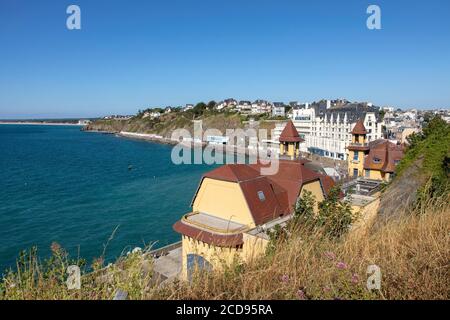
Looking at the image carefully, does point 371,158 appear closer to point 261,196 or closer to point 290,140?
point 290,140

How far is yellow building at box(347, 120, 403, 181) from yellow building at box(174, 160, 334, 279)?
Result: 645 inches

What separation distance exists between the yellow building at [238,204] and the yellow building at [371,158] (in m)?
16.4

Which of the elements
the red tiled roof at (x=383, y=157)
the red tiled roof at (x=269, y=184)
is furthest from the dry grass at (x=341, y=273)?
the red tiled roof at (x=383, y=157)

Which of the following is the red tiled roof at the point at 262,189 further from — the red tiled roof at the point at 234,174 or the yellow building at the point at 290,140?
the yellow building at the point at 290,140

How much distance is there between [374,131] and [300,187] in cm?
4549

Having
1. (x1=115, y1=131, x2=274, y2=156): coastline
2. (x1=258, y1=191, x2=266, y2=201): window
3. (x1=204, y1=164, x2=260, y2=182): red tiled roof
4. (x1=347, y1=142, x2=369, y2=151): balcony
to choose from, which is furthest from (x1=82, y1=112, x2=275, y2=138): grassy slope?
(x1=258, y1=191, x2=266, y2=201): window

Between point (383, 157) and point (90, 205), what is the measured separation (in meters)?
29.3

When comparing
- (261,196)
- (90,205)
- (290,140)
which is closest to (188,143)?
(90,205)

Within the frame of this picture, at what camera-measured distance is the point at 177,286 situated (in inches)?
125

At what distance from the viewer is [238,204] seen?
40.9 feet

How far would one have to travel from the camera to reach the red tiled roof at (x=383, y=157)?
2788cm

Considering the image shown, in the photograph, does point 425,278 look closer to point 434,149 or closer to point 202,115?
point 434,149

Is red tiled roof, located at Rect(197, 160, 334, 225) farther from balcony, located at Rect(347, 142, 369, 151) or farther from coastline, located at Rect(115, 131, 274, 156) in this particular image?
coastline, located at Rect(115, 131, 274, 156)

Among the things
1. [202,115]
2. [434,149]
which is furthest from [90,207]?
[202,115]
